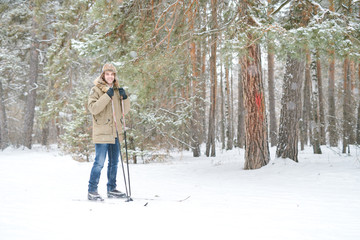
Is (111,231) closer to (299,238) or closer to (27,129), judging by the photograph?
(299,238)

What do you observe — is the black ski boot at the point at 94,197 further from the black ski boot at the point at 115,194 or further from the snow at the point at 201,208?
the black ski boot at the point at 115,194

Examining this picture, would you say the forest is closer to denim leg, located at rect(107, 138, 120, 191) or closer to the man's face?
the man's face

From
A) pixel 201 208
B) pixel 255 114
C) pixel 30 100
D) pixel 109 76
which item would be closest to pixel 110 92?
pixel 109 76

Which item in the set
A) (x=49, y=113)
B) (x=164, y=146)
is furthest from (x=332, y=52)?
(x=49, y=113)

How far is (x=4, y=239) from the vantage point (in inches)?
91.4

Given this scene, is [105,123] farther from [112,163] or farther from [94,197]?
[94,197]

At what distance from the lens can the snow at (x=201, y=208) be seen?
265cm

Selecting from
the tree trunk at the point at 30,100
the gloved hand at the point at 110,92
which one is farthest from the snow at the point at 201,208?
the tree trunk at the point at 30,100

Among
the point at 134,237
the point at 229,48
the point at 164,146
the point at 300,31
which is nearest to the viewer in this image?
the point at 134,237

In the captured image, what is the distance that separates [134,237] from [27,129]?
575 inches

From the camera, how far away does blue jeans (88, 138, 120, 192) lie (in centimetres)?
412

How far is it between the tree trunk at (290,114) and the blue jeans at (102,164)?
4512mm

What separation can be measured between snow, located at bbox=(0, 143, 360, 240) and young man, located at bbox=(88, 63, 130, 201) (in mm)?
313

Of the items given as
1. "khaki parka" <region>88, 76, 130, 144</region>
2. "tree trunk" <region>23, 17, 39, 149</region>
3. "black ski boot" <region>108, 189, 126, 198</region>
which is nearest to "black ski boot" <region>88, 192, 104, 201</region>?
"black ski boot" <region>108, 189, 126, 198</region>
